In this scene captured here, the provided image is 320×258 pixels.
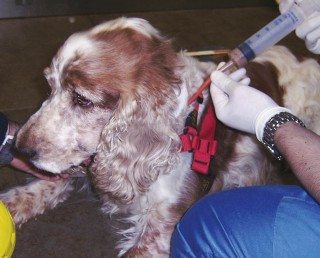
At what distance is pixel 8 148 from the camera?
2.39 meters

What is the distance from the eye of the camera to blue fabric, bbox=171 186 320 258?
1.49 meters

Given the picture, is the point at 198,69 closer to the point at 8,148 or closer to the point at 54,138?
the point at 54,138

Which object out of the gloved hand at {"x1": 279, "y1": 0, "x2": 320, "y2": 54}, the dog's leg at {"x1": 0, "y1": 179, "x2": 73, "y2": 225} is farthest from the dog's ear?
the gloved hand at {"x1": 279, "y1": 0, "x2": 320, "y2": 54}

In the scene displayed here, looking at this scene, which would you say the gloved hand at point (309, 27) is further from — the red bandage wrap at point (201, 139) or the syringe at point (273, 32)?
the red bandage wrap at point (201, 139)

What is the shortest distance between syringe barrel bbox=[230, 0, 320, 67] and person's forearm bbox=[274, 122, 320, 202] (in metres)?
0.38

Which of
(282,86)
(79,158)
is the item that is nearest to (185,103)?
(79,158)

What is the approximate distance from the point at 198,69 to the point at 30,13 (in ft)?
7.69

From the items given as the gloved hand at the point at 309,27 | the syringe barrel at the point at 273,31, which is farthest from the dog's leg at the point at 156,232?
the gloved hand at the point at 309,27

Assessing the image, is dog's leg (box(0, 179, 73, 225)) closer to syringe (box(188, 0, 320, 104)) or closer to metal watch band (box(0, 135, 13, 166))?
metal watch band (box(0, 135, 13, 166))

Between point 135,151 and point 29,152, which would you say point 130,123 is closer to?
point 135,151

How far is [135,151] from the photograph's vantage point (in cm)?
197

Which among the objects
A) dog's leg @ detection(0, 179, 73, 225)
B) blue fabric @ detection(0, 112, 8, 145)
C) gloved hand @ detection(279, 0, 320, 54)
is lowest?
dog's leg @ detection(0, 179, 73, 225)

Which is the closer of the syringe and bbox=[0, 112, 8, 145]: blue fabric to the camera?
the syringe

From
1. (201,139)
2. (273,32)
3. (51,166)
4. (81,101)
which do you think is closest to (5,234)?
(51,166)
